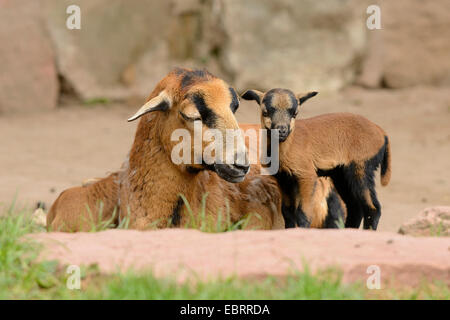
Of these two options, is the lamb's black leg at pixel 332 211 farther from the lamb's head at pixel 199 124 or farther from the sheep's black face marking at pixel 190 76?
the sheep's black face marking at pixel 190 76

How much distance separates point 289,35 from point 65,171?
575 cm

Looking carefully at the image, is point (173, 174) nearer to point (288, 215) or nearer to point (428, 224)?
point (288, 215)

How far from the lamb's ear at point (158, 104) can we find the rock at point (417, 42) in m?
10.2

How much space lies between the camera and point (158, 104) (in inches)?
216

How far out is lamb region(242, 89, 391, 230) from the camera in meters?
5.86

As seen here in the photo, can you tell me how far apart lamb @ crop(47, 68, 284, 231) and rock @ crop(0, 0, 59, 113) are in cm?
776

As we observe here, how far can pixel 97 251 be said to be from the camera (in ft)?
14.3

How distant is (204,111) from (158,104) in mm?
340

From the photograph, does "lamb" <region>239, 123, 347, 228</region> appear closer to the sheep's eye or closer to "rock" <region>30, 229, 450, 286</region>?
the sheep's eye

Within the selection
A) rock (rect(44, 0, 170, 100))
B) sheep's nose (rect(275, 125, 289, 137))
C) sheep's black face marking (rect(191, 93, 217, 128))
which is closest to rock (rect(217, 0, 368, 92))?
rock (rect(44, 0, 170, 100))

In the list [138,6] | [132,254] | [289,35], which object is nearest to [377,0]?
[289,35]

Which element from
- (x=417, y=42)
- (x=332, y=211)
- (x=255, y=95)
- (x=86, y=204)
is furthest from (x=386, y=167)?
(x=417, y=42)

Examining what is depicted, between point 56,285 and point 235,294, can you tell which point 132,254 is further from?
point 235,294

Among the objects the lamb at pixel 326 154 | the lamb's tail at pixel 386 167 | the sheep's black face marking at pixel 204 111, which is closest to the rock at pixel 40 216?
the lamb at pixel 326 154
